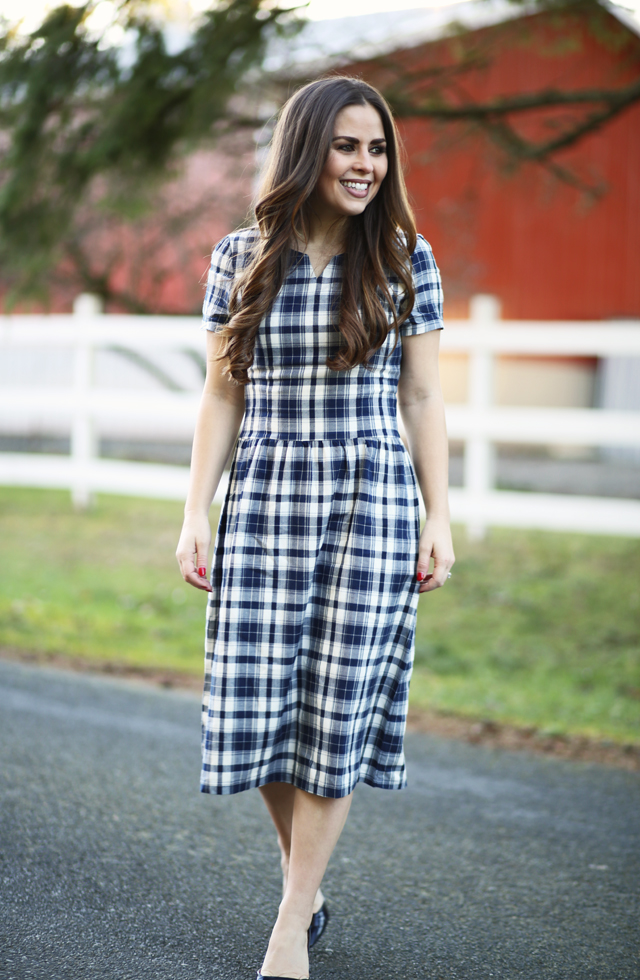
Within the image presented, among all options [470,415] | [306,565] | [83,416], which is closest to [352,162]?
[306,565]

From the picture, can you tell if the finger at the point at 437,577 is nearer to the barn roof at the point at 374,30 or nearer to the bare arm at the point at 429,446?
the bare arm at the point at 429,446

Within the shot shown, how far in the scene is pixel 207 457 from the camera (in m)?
2.46

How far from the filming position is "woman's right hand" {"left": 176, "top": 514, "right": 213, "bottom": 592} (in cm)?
241

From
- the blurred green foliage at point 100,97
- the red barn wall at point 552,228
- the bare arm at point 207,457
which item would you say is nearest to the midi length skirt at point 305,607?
the bare arm at point 207,457

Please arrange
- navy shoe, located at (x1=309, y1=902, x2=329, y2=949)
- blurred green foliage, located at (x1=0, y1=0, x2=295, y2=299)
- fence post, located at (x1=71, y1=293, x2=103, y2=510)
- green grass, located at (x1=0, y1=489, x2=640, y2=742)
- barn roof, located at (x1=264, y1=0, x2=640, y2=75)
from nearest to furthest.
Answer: navy shoe, located at (x1=309, y1=902, x2=329, y2=949), green grass, located at (x1=0, y1=489, x2=640, y2=742), blurred green foliage, located at (x1=0, y1=0, x2=295, y2=299), barn roof, located at (x1=264, y1=0, x2=640, y2=75), fence post, located at (x1=71, y1=293, x2=103, y2=510)

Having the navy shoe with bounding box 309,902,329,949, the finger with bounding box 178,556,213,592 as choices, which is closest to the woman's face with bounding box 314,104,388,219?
the finger with bounding box 178,556,213,592

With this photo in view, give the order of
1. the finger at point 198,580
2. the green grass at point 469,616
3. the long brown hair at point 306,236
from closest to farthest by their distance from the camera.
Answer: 1. the long brown hair at point 306,236
2. the finger at point 198,580
3. the green grass at point 469,616

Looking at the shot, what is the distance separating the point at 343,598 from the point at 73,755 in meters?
1.96

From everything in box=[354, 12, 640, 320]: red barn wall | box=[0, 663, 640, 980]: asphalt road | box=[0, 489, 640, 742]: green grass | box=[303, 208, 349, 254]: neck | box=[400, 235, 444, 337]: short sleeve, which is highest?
box=[354, 12, 640, 320]: red barn wall

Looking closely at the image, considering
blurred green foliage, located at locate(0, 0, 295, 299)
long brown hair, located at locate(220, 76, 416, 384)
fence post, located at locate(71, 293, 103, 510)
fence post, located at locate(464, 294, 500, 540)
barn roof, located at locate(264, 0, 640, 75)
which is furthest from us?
fence post, located at locate(71, 293, 103, 510)

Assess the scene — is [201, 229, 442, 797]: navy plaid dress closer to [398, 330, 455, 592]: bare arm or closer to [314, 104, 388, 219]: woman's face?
[398, 330, 455, 592]: bare arm

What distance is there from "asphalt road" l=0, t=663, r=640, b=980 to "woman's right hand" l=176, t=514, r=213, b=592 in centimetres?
91

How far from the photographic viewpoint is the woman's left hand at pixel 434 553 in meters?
2.42

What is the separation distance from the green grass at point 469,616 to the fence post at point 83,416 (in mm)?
453
